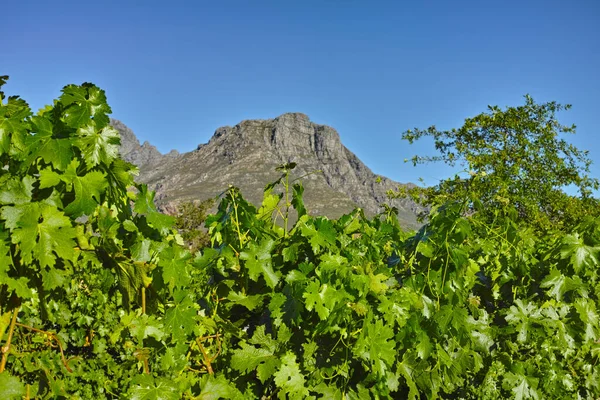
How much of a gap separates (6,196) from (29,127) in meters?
0.26

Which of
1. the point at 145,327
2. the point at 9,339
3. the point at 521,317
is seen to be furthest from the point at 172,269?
the point at 521,317

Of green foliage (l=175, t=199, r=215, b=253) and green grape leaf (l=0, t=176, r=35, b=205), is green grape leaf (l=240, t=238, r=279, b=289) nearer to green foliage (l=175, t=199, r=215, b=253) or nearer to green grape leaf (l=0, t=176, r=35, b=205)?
green grape leaf (l=0, t=176, r=35, b=205)

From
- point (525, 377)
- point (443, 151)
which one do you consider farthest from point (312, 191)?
point (525, 377)

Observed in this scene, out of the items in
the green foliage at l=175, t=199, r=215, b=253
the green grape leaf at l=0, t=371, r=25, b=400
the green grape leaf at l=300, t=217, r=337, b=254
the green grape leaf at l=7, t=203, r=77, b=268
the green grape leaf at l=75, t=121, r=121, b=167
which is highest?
the green foliage at l=175, t=199, r=215, b=253

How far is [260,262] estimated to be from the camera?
2.16 m

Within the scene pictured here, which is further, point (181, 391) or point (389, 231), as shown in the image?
point (389, 231)

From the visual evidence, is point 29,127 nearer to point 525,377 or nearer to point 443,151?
point 525,377

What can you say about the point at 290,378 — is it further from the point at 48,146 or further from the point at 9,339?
the point at 48,146

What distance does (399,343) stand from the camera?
7.75 feet

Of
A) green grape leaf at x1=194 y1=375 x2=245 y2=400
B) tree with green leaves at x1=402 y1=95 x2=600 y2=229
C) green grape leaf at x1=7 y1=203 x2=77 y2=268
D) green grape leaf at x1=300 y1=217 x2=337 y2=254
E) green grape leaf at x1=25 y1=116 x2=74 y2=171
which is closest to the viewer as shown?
green grape leaf at x1=7 y1=203 x2=77 y2=268

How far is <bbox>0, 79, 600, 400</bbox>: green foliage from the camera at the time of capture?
1.65m

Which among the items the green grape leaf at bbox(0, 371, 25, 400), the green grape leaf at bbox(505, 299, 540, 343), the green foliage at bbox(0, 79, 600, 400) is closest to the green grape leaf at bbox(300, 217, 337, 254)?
the green foliage at bbox(0, 79, 600, 400)

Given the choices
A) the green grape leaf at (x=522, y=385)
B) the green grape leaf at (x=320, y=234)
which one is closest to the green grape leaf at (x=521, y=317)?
the green grape leaf at (x=522, y=385)

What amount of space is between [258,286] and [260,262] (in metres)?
0.26
